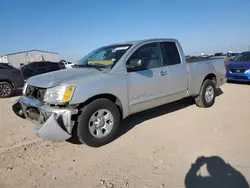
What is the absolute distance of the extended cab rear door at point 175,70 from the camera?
4684 mm

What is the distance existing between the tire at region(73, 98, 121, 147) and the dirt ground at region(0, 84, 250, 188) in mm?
165

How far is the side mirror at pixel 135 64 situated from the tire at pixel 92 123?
30.7 inches

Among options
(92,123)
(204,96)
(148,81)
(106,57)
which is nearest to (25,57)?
(106,57)

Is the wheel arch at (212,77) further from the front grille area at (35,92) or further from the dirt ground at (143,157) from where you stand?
the front grille area at (35,92)

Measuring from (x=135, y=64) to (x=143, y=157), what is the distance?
164 centimetres

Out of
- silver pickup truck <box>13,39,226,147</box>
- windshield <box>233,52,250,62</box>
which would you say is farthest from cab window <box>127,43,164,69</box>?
windshield <box>233,52,250,62</box>

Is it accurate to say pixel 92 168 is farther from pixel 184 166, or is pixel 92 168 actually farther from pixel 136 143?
pixel 184 166

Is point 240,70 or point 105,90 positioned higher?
point 105,90

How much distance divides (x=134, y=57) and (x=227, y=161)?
7.93ft

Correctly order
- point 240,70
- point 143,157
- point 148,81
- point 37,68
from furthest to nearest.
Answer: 1. point 37,68
2. point 240,70
3. point 148,81
4. point 143,157

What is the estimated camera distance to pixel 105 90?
11.8 feet

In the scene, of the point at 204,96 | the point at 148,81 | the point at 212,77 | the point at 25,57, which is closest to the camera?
the point at 148,81

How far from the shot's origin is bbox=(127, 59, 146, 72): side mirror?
12.6ft

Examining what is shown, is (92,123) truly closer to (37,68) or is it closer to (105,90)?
(105,90)
